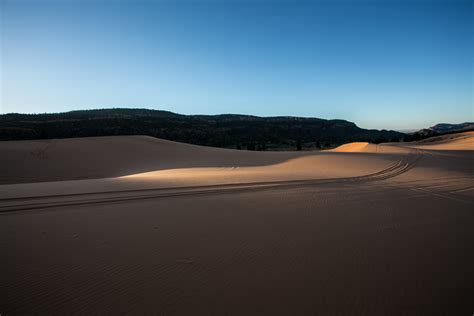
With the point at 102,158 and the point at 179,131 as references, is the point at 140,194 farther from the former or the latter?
the point at 179,131

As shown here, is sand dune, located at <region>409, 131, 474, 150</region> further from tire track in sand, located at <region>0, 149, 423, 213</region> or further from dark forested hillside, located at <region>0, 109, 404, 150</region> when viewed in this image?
tire track in sand, located at <region>0, 149, 423, 213</region>

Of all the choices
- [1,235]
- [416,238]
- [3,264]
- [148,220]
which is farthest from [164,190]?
[416,238]

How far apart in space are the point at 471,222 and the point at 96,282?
6.40 meters

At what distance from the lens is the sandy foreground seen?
2.49 meters

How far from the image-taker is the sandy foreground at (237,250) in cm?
249

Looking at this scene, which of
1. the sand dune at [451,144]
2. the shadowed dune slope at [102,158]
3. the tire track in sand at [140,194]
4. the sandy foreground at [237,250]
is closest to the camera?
the sandy foreground at [237,250]

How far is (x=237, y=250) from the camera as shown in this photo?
3.48 m

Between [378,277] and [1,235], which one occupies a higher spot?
[1,235]

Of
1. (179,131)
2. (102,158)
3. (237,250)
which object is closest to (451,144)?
(237,250)

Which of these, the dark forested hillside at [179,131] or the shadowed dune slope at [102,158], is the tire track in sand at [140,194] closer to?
the shadowed dune slope at [102,158]

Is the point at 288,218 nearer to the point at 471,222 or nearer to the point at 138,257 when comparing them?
the point at 138,257

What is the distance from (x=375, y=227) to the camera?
14.2 feet

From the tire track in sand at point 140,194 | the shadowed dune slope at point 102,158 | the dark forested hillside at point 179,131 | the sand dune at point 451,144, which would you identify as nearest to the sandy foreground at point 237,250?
the tire track in sand at point 140,194

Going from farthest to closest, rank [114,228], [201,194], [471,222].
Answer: [201,194], [471,222], [114,228]
